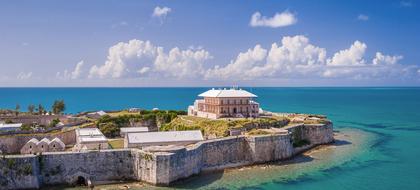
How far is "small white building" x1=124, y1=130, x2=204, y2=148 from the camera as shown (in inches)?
1651

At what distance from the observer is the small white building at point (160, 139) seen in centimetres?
4194

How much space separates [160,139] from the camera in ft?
143

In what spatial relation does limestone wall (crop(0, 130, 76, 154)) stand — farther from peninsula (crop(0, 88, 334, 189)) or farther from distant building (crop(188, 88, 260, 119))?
distant building (crop(188, 88, 260, 119))

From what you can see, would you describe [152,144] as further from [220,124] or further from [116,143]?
[220,124]

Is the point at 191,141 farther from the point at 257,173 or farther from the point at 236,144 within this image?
the point at 257,173

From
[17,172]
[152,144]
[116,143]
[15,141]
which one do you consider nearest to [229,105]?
[116,143]

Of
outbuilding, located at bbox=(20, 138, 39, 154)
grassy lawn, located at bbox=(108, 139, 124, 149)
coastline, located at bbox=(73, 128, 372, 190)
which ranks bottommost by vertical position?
coastline, located at bbox=(73, 128, 372, 190)

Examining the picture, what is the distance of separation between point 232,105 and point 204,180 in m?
22.9

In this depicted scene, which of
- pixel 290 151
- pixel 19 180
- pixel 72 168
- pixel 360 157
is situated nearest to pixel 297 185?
pixel 290 151

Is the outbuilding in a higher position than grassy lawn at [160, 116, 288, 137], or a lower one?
lower

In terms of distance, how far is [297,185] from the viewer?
35.9m

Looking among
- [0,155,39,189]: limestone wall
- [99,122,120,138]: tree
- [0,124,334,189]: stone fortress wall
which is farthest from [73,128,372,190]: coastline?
[99,122,120,138]: tree

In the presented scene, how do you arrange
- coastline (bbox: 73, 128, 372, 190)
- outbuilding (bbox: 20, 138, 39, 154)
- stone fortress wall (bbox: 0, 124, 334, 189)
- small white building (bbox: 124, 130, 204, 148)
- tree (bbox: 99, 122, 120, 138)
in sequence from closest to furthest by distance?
stone fortress wall (bbox: 0, 124, 334, 189)
coastline (bbox: 73, 128, 372, 190)
small white building (bbox: 124, 130, 204, 148)
outbuilding (bbox: 20, 138, 39, 154)
tree (bbox: 99, 122, 120, 138)

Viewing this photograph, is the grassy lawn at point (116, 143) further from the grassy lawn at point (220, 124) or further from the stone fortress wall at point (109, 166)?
the stone fortress wall at point (109, 166)
